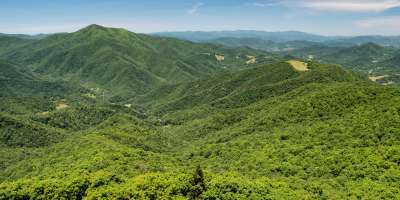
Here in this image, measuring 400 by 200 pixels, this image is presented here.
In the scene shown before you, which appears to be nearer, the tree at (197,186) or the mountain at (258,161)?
the tree at (197,186)

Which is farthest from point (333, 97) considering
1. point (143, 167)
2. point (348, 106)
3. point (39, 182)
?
point (39, 182)

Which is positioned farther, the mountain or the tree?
the mountain

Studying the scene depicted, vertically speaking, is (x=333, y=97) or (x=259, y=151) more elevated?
(x=333, y=97)

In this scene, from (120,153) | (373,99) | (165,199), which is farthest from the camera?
(373,99)

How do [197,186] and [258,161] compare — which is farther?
[258,161]

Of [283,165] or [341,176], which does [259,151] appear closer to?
[283,165]

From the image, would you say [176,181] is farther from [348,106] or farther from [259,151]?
[348,106]

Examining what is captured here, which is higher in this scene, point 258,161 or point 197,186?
point 197,186

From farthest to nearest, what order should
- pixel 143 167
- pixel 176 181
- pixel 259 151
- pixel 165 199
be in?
pixel 259 151 < pixel 143 167 < pixel 176 181 < pixel 165 199

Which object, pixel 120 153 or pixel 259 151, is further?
pixel 259 151
